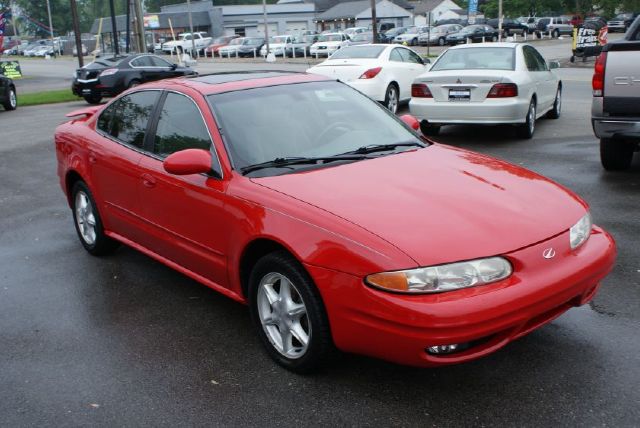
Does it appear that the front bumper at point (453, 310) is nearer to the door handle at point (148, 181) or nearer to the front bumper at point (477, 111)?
the door handle at point (148, 181)

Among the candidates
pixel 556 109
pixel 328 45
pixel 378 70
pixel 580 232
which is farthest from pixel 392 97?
pixel 328 45

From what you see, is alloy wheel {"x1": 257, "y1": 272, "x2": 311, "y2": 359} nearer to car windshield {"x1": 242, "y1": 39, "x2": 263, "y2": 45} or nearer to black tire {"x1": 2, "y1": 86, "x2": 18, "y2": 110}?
black tire {"x1": 2, "y1": 86, "x2": 18, "y2": 110}

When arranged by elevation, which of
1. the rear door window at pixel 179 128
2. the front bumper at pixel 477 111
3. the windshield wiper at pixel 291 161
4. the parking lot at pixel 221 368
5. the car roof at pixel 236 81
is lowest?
the parking lot at pixel 221 368

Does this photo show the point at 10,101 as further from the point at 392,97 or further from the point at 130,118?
the point at 130,118

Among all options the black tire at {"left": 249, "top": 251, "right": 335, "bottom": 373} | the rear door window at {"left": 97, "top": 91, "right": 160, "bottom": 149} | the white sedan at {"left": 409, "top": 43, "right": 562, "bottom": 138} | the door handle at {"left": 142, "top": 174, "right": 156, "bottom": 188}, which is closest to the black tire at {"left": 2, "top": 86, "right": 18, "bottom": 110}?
the white sedan at {"left": 409, "top": 43, "right": 562, "bottom": 138}

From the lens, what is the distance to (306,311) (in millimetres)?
3650

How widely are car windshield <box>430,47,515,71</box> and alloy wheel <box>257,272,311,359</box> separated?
8.21 meters

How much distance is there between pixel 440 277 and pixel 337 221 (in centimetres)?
60

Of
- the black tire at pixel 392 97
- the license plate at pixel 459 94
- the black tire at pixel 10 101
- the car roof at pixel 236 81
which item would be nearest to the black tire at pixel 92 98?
the black tire at pixel 10 101

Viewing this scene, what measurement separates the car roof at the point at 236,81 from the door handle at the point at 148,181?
672 millimetres

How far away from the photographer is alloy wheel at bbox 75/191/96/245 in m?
6.04

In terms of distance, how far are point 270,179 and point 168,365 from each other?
4.00 ft

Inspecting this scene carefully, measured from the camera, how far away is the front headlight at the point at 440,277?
3248mm

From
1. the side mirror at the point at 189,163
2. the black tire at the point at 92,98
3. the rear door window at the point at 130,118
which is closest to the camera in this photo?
the side mirror at the point at 189,163
